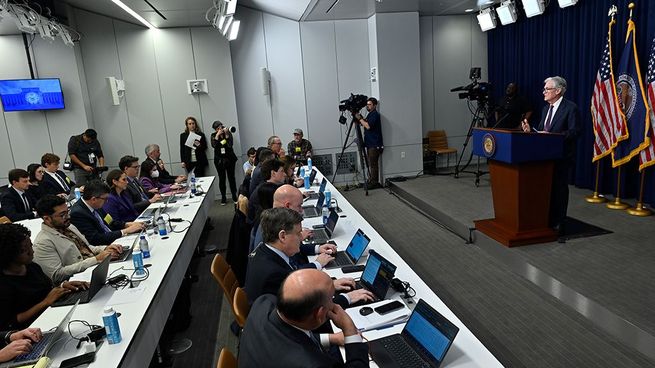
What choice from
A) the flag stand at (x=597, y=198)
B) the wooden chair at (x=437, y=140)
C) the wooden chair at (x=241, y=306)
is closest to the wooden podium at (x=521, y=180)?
the flag stand at (x=597, y=198)

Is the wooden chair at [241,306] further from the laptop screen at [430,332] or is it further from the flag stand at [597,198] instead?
the flag stand at [597,198]

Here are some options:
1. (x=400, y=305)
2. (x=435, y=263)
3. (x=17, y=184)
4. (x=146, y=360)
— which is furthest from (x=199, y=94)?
(x=400, y=305)

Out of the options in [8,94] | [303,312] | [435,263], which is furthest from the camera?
[8,94]

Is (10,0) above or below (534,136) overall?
above

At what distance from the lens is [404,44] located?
25.8 ft

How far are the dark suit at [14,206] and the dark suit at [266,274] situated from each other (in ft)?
13.4

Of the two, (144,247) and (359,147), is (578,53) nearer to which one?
(359,147)

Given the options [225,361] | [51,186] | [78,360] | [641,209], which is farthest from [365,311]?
[51,186]

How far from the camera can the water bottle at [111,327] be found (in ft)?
6.95

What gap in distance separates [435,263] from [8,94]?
7332 millimetres

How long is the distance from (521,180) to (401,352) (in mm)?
2951

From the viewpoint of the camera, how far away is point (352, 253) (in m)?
2.98

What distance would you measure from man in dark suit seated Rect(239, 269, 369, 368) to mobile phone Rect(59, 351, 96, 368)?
0.84 meters

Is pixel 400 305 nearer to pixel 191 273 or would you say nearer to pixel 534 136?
pixel 534 136
